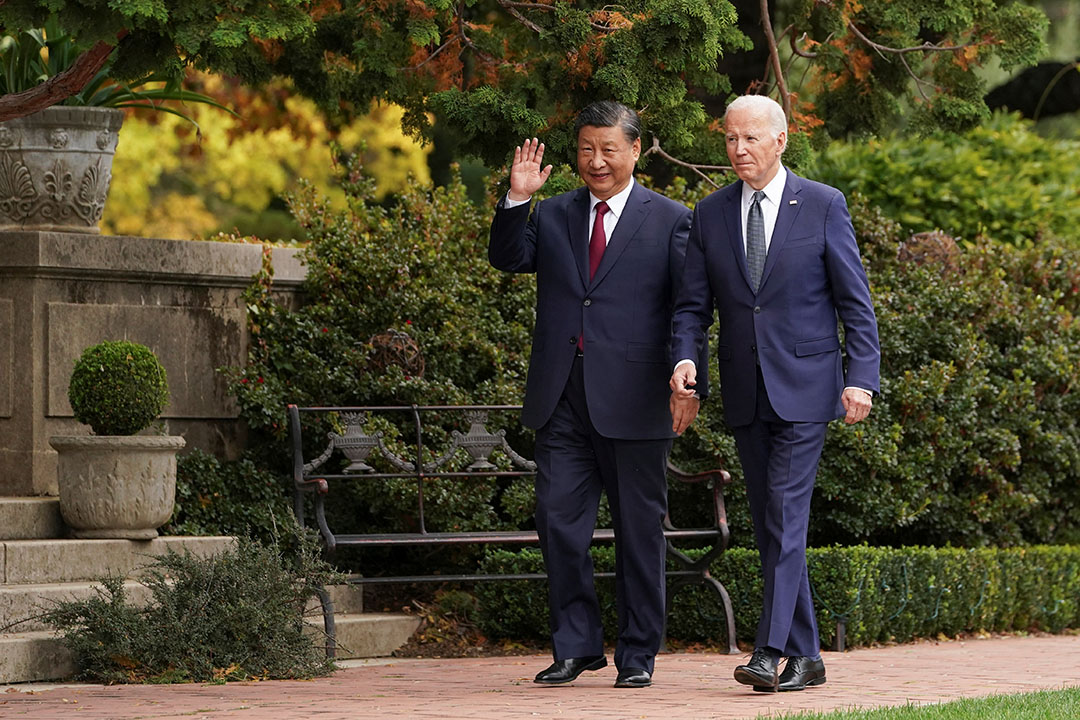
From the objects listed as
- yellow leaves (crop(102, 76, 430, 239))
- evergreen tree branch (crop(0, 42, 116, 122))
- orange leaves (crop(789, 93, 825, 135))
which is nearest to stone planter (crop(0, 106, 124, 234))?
evergreen tree branch (crop(0, 42, 116, 122))

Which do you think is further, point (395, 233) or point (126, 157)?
point (126, 157)

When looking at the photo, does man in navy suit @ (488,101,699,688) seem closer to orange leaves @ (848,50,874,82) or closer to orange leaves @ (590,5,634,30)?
orange leaves @ (590,5,634,30)

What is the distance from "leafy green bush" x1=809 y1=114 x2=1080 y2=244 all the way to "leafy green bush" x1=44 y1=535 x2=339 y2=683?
6.59m

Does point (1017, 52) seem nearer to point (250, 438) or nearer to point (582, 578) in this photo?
point (582, 578)

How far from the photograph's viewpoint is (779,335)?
18.2 feet

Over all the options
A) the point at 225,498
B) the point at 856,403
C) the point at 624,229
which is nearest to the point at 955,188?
the point at 225,498

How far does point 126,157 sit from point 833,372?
16.0 metres

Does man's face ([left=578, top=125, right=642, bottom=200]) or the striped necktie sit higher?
man's face ([left=578, top=125, right=642, bottom=200])

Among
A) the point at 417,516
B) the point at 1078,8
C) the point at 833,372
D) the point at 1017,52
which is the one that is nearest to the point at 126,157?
the point at 1078,8

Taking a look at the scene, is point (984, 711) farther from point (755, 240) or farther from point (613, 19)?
point (613, 19)

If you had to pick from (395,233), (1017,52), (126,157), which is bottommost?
(395,233)

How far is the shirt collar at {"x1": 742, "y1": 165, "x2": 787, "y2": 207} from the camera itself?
5.67 meters

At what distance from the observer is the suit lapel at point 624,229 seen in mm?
5789

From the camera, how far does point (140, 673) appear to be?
610cm
